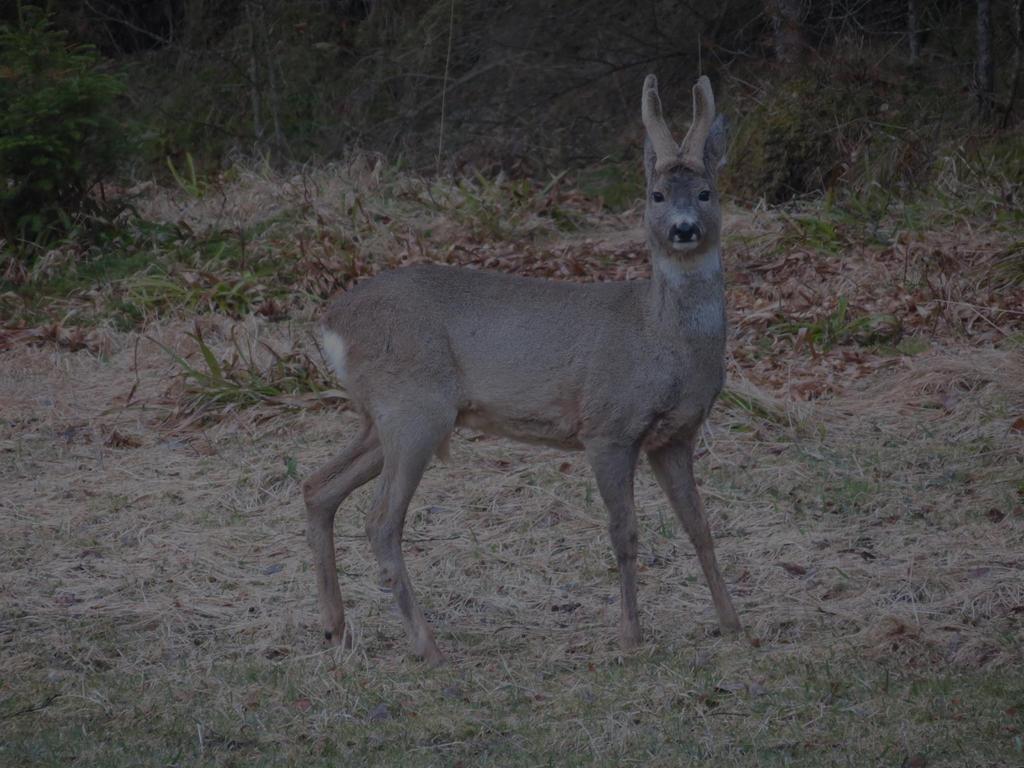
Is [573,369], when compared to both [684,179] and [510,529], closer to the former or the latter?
[684,179]

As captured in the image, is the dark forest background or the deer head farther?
the dark forest background

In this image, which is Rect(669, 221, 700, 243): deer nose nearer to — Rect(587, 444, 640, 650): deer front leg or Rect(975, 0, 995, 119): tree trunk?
Rect(587, 444, 640, 650): deer front leg

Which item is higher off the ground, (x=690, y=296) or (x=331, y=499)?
(x=690, y=296)

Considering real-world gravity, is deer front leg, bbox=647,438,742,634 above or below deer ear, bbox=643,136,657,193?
below

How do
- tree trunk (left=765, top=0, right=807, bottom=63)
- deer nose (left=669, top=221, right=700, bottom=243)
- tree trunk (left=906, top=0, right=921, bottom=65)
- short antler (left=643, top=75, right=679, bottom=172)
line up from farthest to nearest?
tree trunk (left=765, top=0, right=807, bottom=63) < tree trunk (left=906, top=0, right=921, bottom=65) < short antler (left=643, top=75, right=679, bottom=172) < deer nose (left=669, top=221, right=700, bottom=243)

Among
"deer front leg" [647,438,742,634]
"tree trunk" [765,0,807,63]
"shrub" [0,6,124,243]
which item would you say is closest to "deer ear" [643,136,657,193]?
"deer front leg" [647,438,742,634]

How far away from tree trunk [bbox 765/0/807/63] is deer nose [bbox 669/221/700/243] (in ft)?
26.8

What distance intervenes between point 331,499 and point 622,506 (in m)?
1.18

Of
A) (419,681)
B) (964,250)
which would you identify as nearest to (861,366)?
(964,250)

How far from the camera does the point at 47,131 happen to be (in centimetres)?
1103

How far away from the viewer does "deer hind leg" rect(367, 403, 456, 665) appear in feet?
17.6

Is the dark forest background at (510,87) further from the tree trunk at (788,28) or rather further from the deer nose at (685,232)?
the deer nose at (685,232)

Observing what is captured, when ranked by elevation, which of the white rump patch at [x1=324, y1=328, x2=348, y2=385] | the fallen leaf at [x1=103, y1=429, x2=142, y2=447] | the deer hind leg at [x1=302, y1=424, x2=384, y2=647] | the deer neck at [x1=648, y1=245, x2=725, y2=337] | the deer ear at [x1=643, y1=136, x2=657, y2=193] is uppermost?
the deer ear at [x1=643, y1=136, x2=657, y2=193]

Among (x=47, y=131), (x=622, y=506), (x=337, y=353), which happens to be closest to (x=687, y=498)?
(x=622, y=506)
